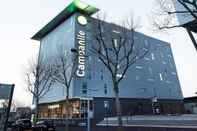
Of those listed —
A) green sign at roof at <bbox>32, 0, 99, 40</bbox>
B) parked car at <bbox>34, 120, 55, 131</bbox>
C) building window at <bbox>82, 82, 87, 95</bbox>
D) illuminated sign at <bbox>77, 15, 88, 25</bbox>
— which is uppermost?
green sign at roof at <bbox>32, 0, 99, 40</bbox>

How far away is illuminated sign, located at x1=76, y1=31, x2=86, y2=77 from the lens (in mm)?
42438

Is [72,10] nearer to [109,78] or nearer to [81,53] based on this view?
[81,53]

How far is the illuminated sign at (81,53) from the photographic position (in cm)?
4244

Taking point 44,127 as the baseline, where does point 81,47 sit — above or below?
above

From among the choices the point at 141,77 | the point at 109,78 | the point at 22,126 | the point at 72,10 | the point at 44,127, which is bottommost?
the point at 44,127

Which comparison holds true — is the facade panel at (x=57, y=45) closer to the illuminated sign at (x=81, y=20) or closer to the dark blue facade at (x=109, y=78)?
the dark blue facade at (x=109, y=78)

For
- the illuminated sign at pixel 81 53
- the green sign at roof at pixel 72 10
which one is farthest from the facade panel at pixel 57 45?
the illuminated sign at pixel 81 53

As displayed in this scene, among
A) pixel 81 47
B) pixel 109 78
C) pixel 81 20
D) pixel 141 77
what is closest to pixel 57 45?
pixel 81 20

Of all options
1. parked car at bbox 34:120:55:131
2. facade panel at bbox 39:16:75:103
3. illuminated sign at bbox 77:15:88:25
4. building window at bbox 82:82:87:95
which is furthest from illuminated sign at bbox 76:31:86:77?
parked car at bbox 34:120:55:131

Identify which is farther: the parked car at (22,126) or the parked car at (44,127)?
the parked car at (22,126)

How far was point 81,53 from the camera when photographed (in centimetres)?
4375

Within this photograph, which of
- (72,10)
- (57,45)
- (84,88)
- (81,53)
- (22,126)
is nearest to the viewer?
(22,126)

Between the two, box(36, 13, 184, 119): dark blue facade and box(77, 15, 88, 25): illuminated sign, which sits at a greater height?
box(77, 15, 88, 25): illuminated sign

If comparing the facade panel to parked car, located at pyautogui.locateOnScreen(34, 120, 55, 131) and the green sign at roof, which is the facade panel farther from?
parked car, located at pyautogui.locateOnScreen(34, 120, 55, 131)
